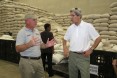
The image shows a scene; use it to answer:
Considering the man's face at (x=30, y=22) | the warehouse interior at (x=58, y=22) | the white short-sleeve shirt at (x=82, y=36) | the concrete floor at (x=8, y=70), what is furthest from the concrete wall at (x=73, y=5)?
the man's face at (x=30, y=22)

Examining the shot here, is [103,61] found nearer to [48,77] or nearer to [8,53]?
[48,77]

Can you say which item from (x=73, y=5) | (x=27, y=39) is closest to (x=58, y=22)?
(x=73, y=5)

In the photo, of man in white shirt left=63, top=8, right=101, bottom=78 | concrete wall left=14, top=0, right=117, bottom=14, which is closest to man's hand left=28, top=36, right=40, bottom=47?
man in white shirt left=63, top=8, right=101, bottom=78

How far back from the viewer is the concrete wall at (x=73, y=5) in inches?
359

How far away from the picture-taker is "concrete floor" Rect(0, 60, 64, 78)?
6.55 m

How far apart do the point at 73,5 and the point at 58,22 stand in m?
1.17

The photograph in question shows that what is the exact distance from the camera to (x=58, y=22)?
9938mm

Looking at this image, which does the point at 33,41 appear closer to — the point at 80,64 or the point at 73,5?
the point at 80,64

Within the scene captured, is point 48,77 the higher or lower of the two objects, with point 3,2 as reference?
lower

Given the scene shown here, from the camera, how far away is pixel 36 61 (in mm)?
3672

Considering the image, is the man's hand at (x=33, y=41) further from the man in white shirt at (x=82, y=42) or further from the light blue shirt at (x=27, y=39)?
the man in white shirt at (x=82, y=42)

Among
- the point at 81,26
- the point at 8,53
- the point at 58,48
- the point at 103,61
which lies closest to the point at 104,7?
the point at 58,48

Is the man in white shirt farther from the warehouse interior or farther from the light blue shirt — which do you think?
the warehouse interior

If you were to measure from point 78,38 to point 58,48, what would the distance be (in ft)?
11.5
